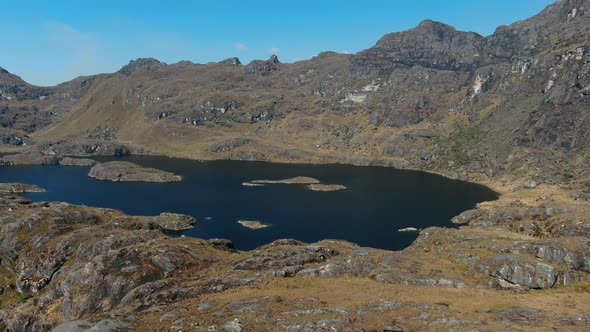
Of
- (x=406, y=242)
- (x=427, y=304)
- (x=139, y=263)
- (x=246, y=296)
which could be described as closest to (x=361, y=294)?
(x=427, y=304)

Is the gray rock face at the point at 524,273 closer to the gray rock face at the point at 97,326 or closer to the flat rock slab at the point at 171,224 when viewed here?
the gray rock face at the point at 97,326

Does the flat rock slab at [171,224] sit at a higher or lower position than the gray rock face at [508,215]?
lower

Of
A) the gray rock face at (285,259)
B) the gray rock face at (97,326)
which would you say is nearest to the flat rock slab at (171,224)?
the gray rock face at (285,259)

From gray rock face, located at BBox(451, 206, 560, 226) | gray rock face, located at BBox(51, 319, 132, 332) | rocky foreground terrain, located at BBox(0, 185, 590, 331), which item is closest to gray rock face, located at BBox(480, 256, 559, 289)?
rocky foreground terrain, located at BBox(0, 185, 590, 331)

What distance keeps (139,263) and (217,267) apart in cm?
1496

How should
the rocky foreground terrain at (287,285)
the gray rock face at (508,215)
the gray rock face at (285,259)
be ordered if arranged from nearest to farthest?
the rocky foreground terrain at (287,285) → the gray rock face at (285,259) → the gray rock face at (508,215)

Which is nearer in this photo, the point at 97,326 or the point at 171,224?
the point at 97,326

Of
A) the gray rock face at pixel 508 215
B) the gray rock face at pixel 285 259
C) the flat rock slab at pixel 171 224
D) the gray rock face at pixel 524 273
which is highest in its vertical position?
the gray rock face at pixel 524 273

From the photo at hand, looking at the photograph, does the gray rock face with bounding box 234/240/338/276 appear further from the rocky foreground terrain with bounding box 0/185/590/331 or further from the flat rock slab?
the flat rock slab

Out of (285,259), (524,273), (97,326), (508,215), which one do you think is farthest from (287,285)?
(508,215)

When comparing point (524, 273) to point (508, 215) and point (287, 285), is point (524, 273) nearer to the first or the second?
point (287, 285)

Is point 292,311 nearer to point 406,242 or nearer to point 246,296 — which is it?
point 246,296

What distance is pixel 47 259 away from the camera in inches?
4397

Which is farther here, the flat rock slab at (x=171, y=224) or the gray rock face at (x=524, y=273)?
the flat rock slab at (x=171, y=224)
